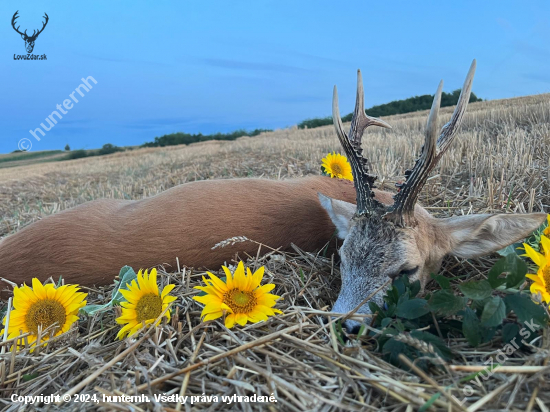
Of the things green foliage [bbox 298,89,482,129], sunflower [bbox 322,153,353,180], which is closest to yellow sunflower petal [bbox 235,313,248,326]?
sunflower [bbox 322,153,353,180]

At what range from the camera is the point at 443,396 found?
1679 mm

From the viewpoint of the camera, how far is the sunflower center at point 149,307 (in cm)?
239

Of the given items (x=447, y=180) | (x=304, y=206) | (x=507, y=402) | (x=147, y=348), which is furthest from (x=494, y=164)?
(x=147, y=348)

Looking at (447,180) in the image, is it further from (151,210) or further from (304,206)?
(151,210)

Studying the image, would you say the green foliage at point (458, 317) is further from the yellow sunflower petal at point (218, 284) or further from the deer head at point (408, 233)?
the yellow sunflower petal at point (218, 284)

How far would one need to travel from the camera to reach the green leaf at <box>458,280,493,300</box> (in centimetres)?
196

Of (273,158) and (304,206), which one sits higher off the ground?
(273,158)

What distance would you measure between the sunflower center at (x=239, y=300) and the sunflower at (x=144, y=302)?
13.1 inches

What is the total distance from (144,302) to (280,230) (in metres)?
1.22

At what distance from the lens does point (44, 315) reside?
2.60 m

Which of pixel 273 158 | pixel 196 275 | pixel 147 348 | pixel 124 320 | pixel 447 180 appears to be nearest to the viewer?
pixel 147 348

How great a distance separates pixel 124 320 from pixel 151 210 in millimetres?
1069

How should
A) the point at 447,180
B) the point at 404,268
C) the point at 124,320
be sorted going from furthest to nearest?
1. the point at 447,180
2. the point at 404,268
3. the point at 124,320

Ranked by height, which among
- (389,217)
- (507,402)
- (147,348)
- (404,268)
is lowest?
(507,402)
